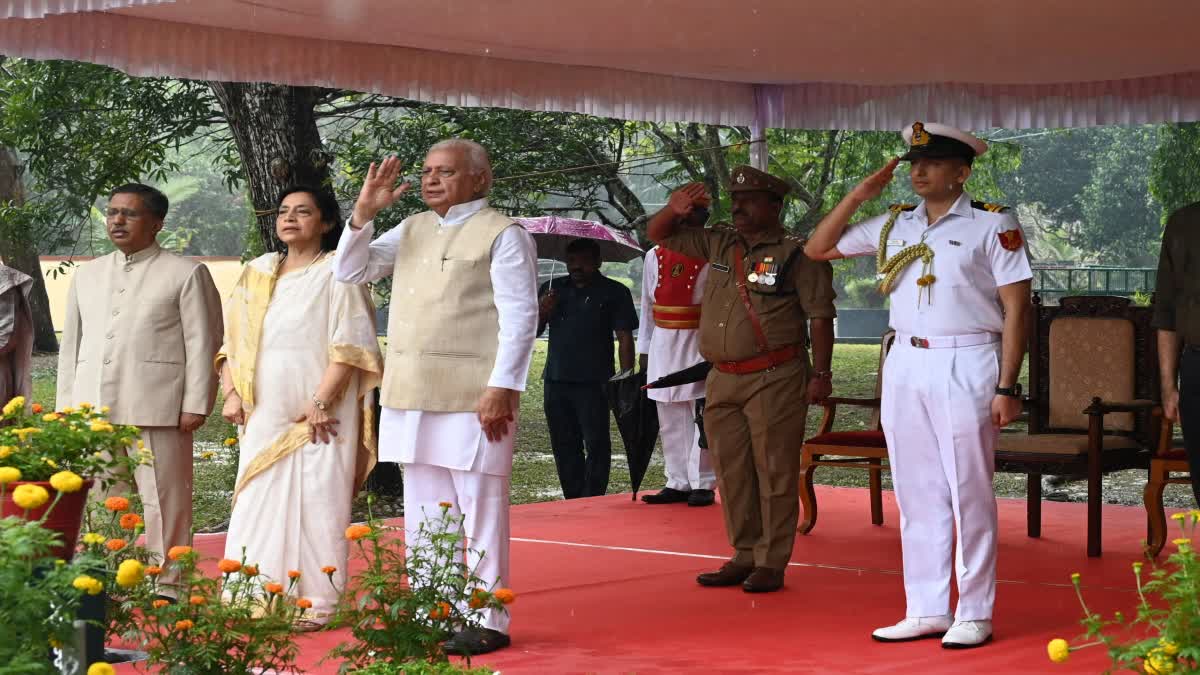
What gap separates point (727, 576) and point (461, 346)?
1699 mm

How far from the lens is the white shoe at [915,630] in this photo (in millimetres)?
5020

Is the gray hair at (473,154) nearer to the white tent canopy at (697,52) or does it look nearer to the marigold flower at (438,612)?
the white tent canopy at (697,52)

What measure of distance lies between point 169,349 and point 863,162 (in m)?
13.1

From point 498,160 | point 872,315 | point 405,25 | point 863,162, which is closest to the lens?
point 405,25

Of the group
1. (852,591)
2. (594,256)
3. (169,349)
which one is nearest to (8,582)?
(169,349)

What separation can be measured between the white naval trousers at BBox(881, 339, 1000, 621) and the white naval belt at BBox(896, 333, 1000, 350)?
12 millimetres

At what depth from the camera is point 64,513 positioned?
3.31 meters

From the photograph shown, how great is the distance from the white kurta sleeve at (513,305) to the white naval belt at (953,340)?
119 cm

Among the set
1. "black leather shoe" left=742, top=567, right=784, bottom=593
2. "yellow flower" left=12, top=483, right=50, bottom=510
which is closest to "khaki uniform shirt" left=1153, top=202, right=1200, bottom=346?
"black leather shoe" left=742, top=567, right=784, bottom=593

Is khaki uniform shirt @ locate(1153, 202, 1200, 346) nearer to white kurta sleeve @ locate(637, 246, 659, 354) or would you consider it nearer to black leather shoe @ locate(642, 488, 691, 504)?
white kurta sleeve @ locate(637, 246, 659, 354)

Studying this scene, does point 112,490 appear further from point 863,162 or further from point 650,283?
point 863,162

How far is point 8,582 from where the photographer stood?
255 cm

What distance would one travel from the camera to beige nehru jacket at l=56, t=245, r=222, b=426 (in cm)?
557

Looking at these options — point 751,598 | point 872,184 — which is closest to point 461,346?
point 872,184
